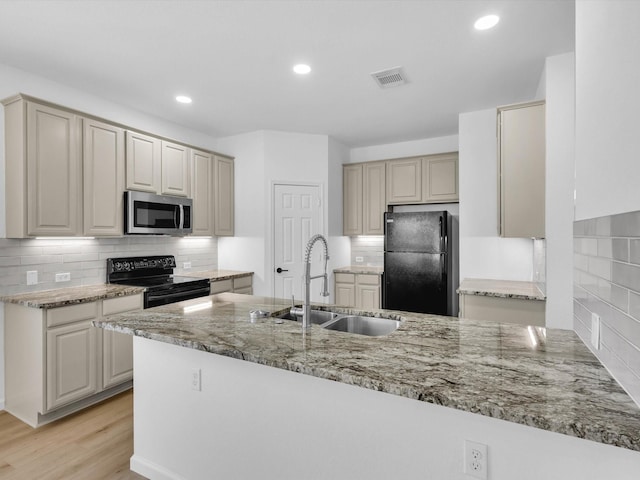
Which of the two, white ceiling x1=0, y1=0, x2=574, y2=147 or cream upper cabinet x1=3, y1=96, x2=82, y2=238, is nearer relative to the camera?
white ceiling x1=0, y1=0, x2=574, y2=147

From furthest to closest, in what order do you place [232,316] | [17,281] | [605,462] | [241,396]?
[17,281] < [232,316] < [241,396] < [605,462]

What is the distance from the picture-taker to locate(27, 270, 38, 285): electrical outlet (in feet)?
9.41

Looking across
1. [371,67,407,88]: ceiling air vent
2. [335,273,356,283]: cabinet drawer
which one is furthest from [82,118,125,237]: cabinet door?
[335,273,356,283]: cabinet drawer

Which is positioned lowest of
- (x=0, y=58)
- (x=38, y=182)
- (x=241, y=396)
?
(x=241, y=396)

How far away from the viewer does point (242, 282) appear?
4.36 m

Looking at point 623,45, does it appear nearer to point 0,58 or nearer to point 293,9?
point 293,9

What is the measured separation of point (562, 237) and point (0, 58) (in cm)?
436

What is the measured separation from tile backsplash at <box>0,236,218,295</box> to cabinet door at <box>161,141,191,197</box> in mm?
575

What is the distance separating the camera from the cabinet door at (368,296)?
15.3 feet

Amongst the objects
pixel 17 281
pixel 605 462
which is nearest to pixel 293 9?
pixel 605 462

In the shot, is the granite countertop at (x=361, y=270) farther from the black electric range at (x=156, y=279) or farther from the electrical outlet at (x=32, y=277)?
the electrical outlet at (x=32, y=277)

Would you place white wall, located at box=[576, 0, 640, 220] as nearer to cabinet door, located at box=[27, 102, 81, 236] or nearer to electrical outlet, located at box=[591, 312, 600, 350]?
electrical outlet, located at box=[591, 312, 600, 350]

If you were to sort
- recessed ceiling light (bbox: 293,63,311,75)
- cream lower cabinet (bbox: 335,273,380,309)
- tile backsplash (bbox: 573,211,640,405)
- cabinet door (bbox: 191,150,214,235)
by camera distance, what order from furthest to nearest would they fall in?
cream lower cabinet (bbox: 335,273,380,309) < cabinet door (bbox: 191,150,214,235) < recessed ceiling light (bbox: 293,63,311,75) < tile backsplash (bbox: 573,211,640,405)

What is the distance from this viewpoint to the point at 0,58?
2676mm
